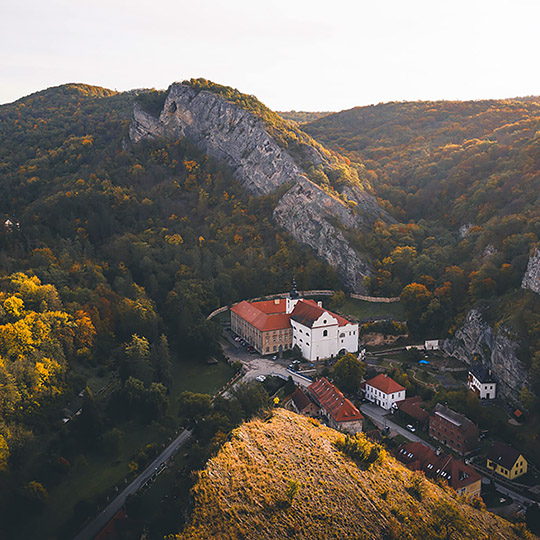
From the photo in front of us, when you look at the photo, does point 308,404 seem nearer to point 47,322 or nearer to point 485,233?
point 47,322

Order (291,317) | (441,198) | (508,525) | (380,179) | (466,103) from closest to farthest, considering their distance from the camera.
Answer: (508,525)
(291,317)
(441,198)
(380,179)
(466,103)

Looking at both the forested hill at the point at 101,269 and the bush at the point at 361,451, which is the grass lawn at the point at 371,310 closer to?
the forested hill at the point at 101,269

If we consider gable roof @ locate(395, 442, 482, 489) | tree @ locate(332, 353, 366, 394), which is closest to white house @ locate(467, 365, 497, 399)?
tree @ locate(332, 353, 366, 394)

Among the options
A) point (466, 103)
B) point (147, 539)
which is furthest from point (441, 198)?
point (147, 539)

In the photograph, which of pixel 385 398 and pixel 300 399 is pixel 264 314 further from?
pixel 385 398

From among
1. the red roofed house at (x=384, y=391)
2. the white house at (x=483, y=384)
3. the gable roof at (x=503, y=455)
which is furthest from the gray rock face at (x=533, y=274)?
the gable roof at (x=503, y=455)

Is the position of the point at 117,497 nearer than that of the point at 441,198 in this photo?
Yes

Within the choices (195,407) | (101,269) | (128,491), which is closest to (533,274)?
(195,407)
